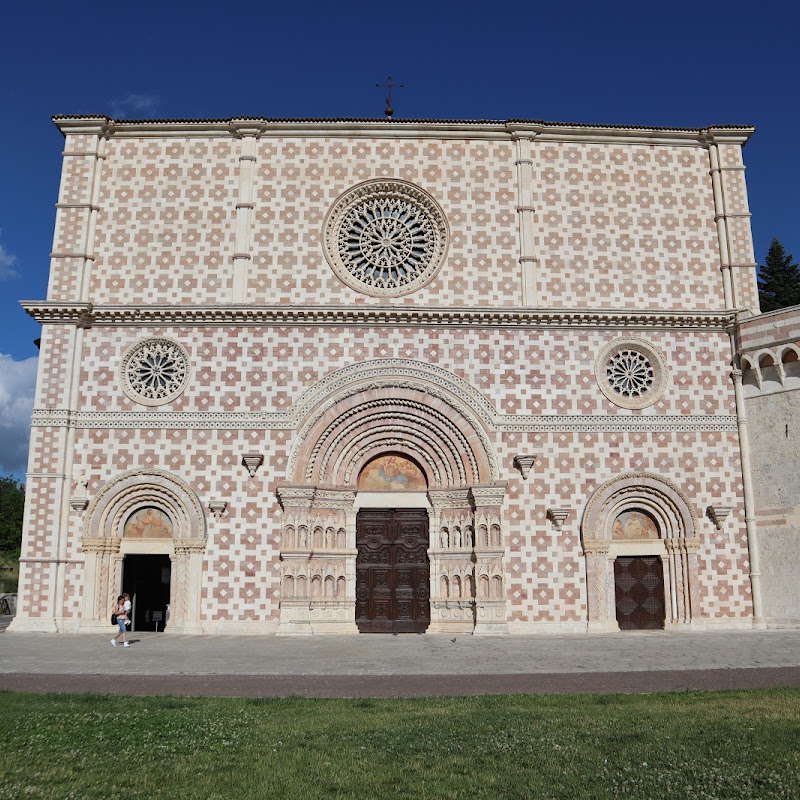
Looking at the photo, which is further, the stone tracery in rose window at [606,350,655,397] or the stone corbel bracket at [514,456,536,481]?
the stone tracery in rose window at [606,350,655,397]

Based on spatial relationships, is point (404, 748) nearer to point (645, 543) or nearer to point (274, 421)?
point (274, 421)

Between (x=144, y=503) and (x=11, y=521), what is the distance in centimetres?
4309

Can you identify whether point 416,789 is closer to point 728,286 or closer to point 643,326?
point 643,326

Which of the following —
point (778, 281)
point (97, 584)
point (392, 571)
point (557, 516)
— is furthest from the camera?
point (778, 281)

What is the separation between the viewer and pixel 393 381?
76.9ft

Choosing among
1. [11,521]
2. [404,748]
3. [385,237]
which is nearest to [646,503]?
[385,237]

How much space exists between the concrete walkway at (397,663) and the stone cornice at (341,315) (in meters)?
8.60

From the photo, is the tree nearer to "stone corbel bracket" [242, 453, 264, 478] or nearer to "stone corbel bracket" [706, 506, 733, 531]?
"stone corbel bracket" [706, 506, 733, 531]

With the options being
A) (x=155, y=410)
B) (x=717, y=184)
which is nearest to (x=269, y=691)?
(x=155, y=410)

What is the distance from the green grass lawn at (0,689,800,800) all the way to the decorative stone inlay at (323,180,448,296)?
15.6 metres

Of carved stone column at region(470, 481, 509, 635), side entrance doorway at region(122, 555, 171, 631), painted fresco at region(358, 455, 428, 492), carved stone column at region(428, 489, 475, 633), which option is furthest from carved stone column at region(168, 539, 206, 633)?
carved stone column at region(470, 481, 509, 635)

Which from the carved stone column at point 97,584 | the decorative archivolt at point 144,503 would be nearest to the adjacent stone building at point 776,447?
the decorative archivolt at point 144,503

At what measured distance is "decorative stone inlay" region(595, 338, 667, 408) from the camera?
2370cm

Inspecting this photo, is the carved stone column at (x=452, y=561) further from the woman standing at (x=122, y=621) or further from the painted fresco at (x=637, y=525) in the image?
the woman standing at (x=122, y=621)
